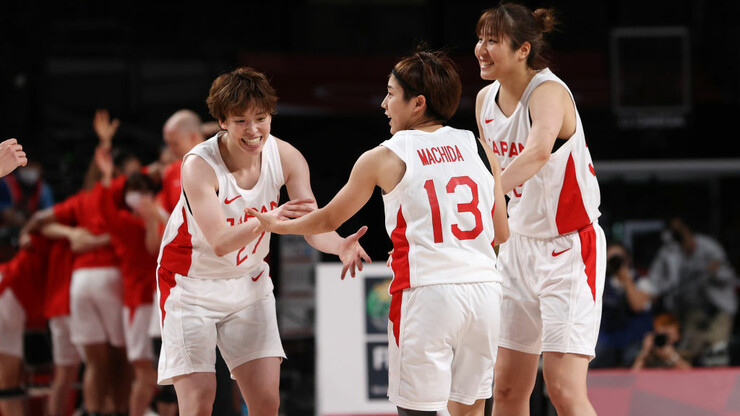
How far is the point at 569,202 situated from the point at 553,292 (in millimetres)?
363

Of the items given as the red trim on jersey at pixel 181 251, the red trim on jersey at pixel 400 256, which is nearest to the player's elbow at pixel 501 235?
the red trim on jersey at pixel 400 256

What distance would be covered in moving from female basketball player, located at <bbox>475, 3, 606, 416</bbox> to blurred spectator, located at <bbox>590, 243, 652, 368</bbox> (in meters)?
4.10

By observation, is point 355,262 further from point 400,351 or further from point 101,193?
point 101,193

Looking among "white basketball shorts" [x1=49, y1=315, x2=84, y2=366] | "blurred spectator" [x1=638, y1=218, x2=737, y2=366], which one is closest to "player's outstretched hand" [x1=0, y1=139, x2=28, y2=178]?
"white basketball shorts" [x1=49, y1=315, x2=84, y2=366]

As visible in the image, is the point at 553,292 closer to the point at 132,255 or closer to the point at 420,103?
the point at 420,103

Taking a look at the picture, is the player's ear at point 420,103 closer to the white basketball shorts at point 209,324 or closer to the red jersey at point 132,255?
the white basketball shorts at point 209,324

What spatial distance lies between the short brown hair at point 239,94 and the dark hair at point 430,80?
1.77 feet

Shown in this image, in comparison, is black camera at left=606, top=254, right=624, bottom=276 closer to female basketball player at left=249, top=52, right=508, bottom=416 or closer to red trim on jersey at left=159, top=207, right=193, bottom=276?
female basketball player at left=249, top=52, right=508, bottom=416

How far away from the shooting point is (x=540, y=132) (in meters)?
3.45

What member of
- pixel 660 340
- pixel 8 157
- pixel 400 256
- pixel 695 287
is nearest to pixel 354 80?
pixel 695 287

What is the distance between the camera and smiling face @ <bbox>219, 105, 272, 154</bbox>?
3.36m

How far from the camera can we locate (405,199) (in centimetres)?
304

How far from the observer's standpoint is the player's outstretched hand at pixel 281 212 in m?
3.20

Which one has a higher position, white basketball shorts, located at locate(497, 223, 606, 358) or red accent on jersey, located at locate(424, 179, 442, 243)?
red accent on jersey, located at locate(424, 179, 442, 243)
